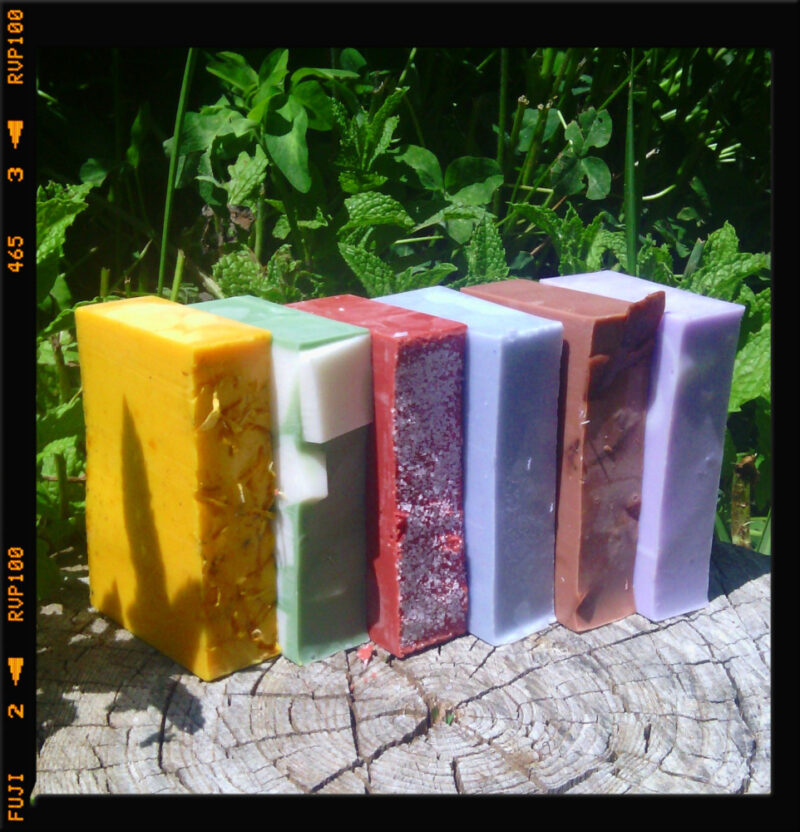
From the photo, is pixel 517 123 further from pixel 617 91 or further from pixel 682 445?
pixel 682 445

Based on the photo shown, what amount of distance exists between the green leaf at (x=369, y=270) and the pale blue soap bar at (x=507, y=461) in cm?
14

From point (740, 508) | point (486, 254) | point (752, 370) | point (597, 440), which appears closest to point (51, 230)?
point (486, 254)

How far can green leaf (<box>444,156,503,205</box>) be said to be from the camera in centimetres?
148

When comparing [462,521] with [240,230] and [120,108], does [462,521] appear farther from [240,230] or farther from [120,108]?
[120,108]

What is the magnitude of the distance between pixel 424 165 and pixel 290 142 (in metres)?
0.22

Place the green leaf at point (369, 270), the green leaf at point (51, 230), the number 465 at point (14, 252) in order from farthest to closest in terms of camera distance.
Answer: the green leaf at point (369, 270), the green leaf at point (51, 230), the number 465 at point (14, 252)

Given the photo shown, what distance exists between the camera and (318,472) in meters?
1.09

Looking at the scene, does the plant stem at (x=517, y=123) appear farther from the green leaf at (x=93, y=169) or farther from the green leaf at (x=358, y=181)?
the green leaf at (x=93, y=169)

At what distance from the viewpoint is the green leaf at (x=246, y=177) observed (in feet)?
4.62

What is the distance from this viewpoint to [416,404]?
43.4 inches

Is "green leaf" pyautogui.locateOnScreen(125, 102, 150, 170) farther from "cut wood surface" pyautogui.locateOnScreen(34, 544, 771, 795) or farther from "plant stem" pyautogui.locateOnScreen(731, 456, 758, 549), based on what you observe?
"plant stem" pyautogui.locateOnScreen(731, 456, 758, 549)

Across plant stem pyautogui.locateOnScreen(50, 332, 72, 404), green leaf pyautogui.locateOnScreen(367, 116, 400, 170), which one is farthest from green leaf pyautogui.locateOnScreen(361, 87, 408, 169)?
plant stem pyautogui.locateOnScreen(50, 332, 72, 404)

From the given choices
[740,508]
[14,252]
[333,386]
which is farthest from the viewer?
[740,508]

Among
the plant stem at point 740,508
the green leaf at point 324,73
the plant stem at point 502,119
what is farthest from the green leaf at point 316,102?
the plant stem at point 740,508
